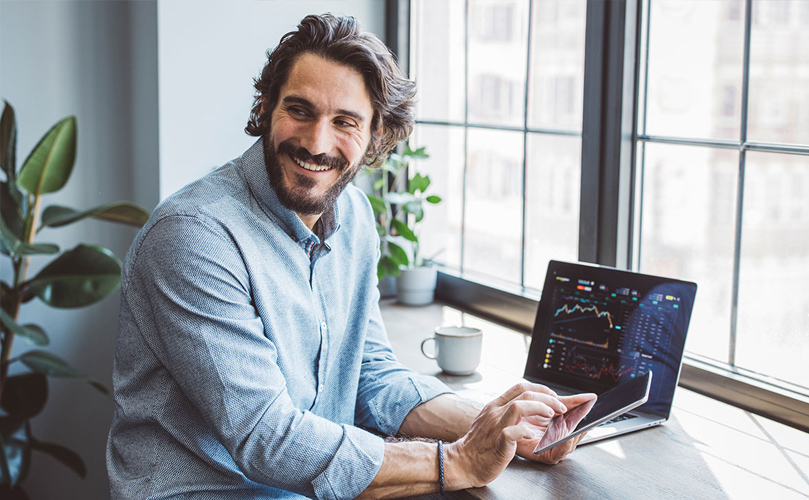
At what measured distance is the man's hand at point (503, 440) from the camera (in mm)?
1333

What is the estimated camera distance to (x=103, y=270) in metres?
2.39

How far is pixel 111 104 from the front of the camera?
2.74 metres

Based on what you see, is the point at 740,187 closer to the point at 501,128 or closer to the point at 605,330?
the point at 605,330

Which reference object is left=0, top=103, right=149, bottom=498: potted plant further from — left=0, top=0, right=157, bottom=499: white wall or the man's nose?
the man's nose

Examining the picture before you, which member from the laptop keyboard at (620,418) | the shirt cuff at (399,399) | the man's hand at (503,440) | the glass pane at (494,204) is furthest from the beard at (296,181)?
the glass pane at (494,204)

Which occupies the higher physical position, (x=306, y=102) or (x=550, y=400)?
(x=306, y=102)

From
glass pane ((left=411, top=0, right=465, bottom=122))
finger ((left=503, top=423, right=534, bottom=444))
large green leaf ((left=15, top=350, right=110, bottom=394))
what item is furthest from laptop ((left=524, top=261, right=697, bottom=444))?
large green leaf ((left=15, top=350, right=110, bottom=394))

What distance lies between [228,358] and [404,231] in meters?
1.35

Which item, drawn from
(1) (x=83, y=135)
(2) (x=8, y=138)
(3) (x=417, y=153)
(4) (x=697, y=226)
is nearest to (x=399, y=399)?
(4) (x=697, y=226)

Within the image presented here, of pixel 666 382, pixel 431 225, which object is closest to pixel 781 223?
pixel 666 382

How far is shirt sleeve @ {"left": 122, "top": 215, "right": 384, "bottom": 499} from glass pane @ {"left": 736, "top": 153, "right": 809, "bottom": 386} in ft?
3.02

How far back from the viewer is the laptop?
5.20ft

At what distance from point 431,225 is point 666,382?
4.82 feet

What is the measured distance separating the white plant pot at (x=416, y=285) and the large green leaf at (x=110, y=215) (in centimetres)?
85
